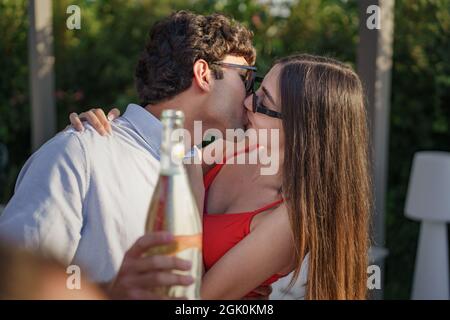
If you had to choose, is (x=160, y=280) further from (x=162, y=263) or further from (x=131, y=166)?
(x=131, y=166)

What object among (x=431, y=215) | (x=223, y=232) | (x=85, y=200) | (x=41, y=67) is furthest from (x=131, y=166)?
(x=431, y=215)

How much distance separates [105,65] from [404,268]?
313 cm

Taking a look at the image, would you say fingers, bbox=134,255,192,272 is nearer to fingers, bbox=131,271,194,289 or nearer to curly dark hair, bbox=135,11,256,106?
fingers, bbox=131,271,194,289

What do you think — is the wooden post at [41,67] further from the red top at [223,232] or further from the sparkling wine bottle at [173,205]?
the sparkling wine bottle at [173,205]

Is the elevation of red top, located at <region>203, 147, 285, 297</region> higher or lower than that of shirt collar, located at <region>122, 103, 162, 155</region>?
lower

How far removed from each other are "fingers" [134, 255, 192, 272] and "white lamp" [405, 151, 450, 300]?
3.40 metres

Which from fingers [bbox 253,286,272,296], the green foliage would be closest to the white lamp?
the green foliage

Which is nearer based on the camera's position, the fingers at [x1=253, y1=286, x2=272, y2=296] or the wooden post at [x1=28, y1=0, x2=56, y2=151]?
the fingers at [x1=253, y1=286, x2=272, y2=296]

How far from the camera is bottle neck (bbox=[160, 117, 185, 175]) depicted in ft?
3.26

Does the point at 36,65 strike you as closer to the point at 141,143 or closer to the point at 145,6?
the point at 145,6

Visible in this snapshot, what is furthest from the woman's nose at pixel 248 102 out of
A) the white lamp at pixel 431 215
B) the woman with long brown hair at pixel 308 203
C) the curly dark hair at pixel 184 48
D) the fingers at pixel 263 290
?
the white lamp at pixel 431 215

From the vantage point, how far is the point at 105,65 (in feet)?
17.6

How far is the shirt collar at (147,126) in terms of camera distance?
1858 mm

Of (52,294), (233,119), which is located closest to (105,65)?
(233,119)
